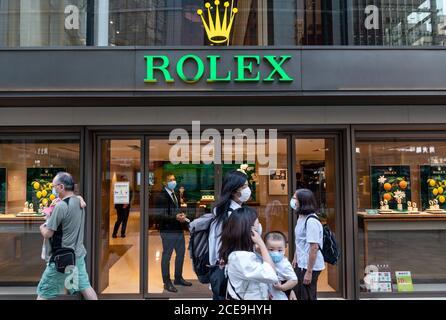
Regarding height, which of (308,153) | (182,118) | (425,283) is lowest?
(425,283)

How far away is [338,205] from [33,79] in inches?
197

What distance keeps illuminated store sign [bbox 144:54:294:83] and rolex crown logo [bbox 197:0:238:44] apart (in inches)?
21.3

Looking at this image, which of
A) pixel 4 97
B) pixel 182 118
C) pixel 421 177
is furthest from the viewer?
→ pixel 421 177

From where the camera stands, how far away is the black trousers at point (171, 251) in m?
6.38

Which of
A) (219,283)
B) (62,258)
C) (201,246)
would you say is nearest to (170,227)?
(62,258)

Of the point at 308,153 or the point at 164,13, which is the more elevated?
the point at 164,13

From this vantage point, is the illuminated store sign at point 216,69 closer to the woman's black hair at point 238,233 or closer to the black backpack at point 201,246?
the black backpack at point 201,246

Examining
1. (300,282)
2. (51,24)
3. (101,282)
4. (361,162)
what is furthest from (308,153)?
(51,24)

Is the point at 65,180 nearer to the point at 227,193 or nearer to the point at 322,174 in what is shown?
the point at 227,193

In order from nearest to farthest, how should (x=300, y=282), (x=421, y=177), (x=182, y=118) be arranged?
(x=300, y=282), (x=182, y=118), (x=421, y=177)

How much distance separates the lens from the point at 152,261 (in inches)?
250

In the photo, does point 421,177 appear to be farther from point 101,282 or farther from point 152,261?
point 101,282

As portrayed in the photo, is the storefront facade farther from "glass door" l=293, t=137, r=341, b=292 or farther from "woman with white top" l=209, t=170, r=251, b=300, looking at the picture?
"woman with white top" l=209, t=170, r=251, b=300

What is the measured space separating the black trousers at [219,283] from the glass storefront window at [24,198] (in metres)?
4.20
